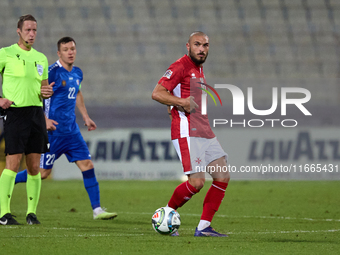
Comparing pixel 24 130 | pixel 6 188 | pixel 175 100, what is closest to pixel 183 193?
pixel 175 100

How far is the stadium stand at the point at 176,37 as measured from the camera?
1784 cm

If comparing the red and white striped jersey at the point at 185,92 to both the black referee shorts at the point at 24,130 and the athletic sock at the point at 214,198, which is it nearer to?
the athletic sock at the point at 214,198

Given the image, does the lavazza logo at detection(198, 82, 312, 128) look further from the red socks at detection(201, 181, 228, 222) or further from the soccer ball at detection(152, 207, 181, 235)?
the soccer ball at detection(152, 207, 181, 235)

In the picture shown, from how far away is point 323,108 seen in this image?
14.7m

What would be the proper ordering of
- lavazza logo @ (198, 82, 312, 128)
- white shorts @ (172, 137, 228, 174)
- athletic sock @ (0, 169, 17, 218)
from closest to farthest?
white shorts @ (172, 137, 228, 174) < athletic sock @ (0, 169, 17, 218) < lavazza logo @ (198, 82, 312, 128)

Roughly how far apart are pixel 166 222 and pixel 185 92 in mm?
1283

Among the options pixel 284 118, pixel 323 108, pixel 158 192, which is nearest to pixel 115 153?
pixel 158 192

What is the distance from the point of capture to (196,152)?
5625 mm

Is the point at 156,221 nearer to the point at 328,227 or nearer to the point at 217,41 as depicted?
the point at 328,227

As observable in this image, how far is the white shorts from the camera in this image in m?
5.57

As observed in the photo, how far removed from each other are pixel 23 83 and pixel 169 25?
42.4ft

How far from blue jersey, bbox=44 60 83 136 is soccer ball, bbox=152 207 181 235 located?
243cm

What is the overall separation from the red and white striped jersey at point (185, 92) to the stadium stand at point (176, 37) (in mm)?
11339

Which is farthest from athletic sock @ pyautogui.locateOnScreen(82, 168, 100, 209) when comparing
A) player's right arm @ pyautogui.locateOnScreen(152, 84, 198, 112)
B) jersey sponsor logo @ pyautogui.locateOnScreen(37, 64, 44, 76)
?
player's right arm @ pyautogui.locateOnScreen(152, 84, 198, 112)
